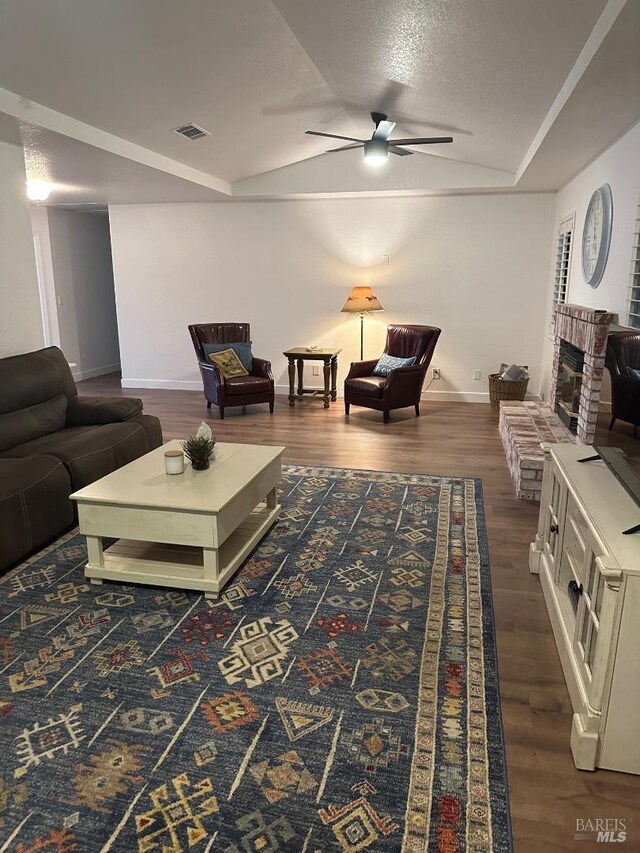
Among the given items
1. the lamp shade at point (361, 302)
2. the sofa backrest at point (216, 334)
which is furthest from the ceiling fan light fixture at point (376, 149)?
the sofa backrest at point (216, 334)

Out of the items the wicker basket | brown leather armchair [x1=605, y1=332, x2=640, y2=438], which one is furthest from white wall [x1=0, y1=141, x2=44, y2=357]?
the wicker basket

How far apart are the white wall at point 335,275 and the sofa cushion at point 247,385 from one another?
127 cm

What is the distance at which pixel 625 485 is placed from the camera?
2248 mm

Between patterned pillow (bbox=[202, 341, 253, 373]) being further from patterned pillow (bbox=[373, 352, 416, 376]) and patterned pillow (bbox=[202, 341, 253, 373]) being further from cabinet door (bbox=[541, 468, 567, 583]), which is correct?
cabinet door (bbox=[541, 468, 567, 583])

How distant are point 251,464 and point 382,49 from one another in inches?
99.5

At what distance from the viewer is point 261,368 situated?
6672mm

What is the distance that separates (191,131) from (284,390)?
3.40 meters

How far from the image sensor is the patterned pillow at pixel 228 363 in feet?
21.4

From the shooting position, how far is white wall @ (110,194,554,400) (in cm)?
687

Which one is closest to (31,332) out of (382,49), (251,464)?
(251,464)

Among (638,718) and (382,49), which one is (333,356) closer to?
(382,49)

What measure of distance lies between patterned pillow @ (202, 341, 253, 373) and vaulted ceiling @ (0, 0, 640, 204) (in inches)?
65.9

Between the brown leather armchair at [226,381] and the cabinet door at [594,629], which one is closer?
the cabinet door at [594,629]

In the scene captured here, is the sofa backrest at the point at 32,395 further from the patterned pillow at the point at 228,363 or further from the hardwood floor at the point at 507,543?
the patterned pillow at the point at 228,363
